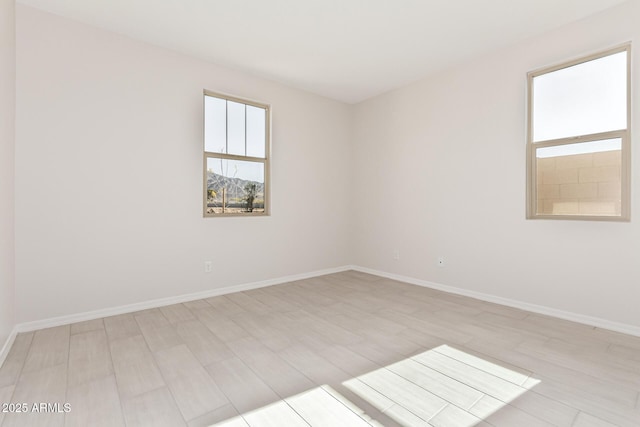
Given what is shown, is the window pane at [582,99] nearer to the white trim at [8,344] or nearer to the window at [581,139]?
the window at [581,139]

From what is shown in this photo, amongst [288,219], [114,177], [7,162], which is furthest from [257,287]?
[7,162]

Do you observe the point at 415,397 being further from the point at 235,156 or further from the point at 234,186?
the point at 235,156

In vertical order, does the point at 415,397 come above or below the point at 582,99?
below

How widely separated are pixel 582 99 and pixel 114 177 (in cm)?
472

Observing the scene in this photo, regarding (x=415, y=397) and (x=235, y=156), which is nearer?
(x=415, y=397)

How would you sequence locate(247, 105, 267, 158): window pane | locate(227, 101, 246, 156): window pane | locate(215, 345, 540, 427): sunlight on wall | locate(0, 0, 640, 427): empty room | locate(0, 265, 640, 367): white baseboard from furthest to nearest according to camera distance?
locate(247, 105, 267, 158): window pane
locate(227, 101, 246, 156): window pane
locate(0, 265, 640, 367): white baseboard
locate(0, 0, 640, 427): empty room
locate(215, 345, 540, 427): sunlight on wall

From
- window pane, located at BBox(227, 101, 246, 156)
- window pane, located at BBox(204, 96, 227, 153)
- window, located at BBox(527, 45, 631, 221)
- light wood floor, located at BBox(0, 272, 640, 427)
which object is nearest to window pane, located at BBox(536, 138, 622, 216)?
window, located at BBox(527, 45, 631, 221)

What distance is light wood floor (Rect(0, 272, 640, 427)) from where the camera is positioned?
1.57 m

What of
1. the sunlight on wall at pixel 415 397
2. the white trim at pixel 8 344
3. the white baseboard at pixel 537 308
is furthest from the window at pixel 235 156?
the sunlight on wall at pixel 415 397

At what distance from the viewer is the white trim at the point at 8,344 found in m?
2.13

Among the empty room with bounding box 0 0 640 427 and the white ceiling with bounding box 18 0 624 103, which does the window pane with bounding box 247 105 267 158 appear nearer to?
the empty room with bounding box 0 0 640 427

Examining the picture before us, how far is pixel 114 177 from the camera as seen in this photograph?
308cm

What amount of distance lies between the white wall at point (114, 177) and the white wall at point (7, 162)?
0.13 metres

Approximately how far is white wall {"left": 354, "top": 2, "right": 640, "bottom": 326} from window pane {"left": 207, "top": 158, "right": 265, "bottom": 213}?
6.10 feet
